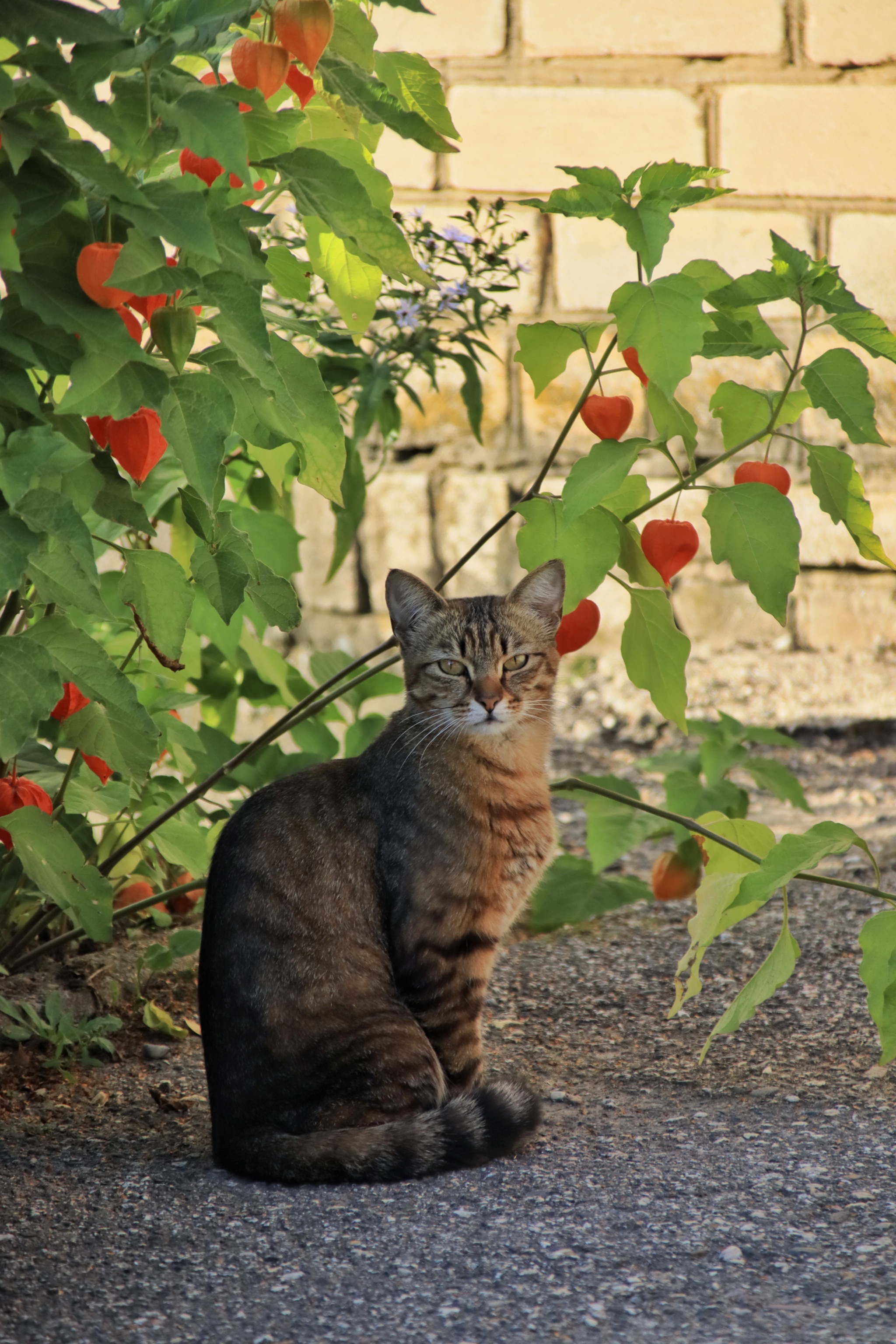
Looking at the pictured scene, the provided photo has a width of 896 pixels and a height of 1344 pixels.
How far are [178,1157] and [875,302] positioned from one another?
438cm

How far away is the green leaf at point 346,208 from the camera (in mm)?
1842

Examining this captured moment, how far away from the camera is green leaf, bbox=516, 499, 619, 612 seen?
89.5 inches

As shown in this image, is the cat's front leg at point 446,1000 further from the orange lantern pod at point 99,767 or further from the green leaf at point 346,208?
the green leaf at point 346,208

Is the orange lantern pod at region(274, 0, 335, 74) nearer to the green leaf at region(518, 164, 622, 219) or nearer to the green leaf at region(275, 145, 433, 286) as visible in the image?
the green leaf at region(275, 145, 433, 286)

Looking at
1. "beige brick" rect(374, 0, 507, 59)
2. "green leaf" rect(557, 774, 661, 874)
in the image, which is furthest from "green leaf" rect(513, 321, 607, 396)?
"beige brick" rect(374, 0, 507, 59)

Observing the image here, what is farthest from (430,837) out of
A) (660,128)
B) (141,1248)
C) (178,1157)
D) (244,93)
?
(660,128)

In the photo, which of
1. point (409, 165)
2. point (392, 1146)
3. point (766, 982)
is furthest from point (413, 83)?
point (409, 165)

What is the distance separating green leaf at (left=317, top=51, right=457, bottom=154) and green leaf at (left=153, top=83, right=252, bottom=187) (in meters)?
0.44

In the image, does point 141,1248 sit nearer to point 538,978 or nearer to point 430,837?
point 430,837

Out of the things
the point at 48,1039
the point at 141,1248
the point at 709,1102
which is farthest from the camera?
the point at 48,1039

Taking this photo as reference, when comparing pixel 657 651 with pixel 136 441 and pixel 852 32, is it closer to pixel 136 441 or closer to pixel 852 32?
pixel 136 441

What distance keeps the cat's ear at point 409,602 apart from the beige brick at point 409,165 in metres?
2.88

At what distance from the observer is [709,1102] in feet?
8.33

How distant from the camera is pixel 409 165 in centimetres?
521
